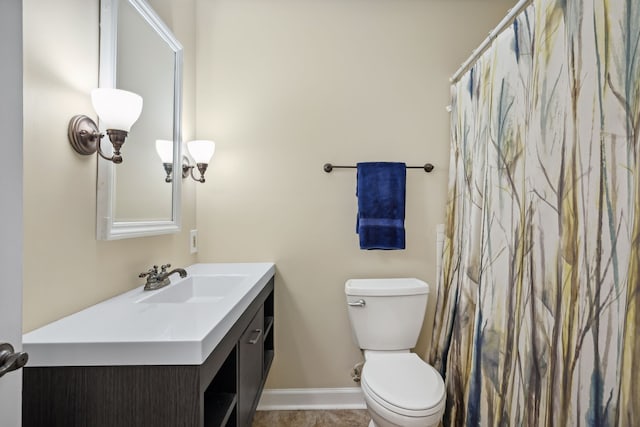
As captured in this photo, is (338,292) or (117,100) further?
(338,292)

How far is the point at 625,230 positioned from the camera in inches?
31.9

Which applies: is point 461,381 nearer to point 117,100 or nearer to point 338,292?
point 338,292

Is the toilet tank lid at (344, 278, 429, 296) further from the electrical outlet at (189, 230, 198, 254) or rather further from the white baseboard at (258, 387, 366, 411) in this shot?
the electrical outlet at (189, 230, 198, 254)

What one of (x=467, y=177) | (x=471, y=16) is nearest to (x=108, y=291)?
(x=467, y=177)

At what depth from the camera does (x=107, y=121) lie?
1.06 metres

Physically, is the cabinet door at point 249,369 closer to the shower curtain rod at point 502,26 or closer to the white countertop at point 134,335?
the white countertop at point 134,335

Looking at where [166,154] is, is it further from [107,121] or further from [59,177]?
[59,177]

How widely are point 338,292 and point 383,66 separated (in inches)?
53.4

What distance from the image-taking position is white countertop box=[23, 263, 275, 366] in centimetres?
78

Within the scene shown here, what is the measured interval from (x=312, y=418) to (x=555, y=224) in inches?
63.3

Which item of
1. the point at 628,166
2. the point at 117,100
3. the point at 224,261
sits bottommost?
the point at 224,261

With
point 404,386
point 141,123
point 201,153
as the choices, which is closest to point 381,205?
point 404,386

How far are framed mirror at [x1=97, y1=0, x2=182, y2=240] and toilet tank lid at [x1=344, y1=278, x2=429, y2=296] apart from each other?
3.11 ft

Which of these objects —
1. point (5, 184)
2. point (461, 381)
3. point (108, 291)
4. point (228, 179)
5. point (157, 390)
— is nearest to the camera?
point (5, 184)
